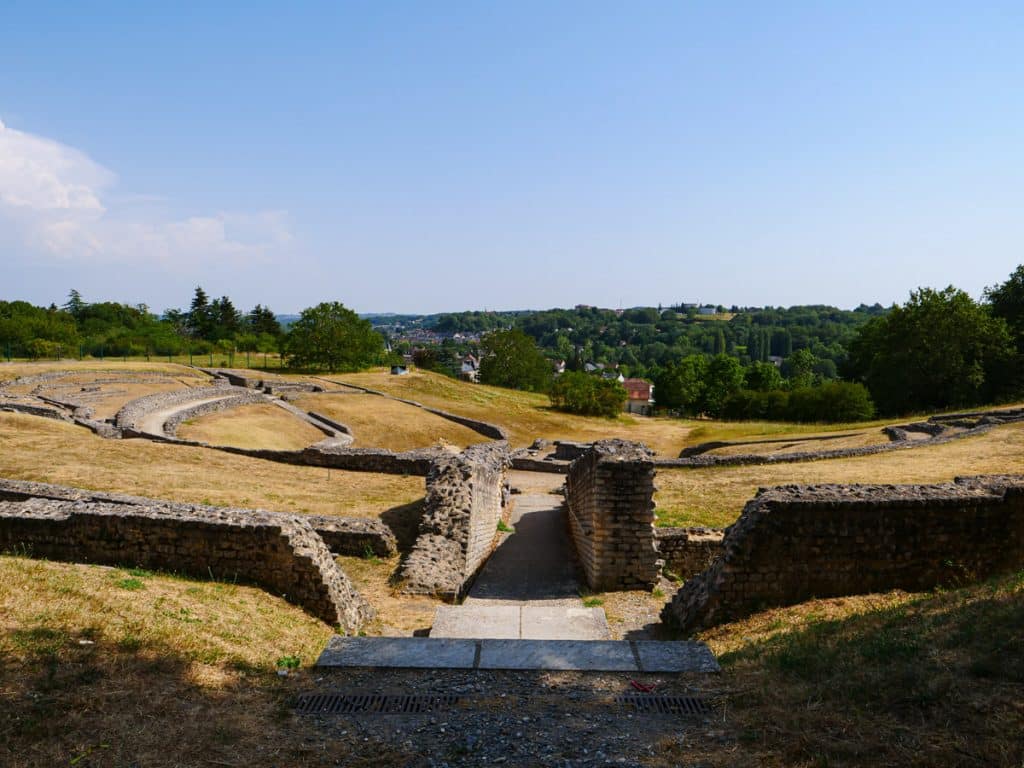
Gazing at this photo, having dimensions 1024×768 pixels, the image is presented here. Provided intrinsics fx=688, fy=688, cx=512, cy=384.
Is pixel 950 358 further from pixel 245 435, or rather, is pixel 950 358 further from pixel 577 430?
pixel 245 435

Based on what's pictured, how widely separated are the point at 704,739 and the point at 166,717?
4.20 metres

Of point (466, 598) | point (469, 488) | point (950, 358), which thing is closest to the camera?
point (466, 598)

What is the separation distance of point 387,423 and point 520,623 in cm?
3520

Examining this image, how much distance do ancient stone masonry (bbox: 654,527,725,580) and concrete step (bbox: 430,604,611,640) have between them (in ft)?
13.0

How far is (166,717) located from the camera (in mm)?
5336

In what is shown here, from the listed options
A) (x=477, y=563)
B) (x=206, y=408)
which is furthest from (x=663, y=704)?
(x=206, y=408)

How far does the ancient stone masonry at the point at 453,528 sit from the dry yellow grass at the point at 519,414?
2785 centimetres

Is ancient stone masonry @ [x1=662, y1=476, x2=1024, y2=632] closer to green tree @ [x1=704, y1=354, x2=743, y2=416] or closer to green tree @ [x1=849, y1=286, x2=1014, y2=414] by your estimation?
green tree @ [x1=849, y1=286, x2=1014, y2=414]

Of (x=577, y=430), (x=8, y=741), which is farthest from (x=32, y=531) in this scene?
(x=577, y=430)

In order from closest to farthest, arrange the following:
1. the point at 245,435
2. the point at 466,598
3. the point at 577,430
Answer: the point at 466,598 → the point at 245,435 → the point at 577,430

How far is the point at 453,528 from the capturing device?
44.5ft

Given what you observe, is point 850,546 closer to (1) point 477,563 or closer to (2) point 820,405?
(1) point 477,563

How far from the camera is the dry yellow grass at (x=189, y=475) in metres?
16.0

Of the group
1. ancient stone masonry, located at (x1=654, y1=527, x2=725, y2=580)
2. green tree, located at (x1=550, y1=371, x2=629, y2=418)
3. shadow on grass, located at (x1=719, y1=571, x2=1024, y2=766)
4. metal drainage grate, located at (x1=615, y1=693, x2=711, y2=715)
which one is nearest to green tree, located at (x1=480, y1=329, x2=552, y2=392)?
green tree, located at (x1=550, y1=371, x2=629, y2=418)
